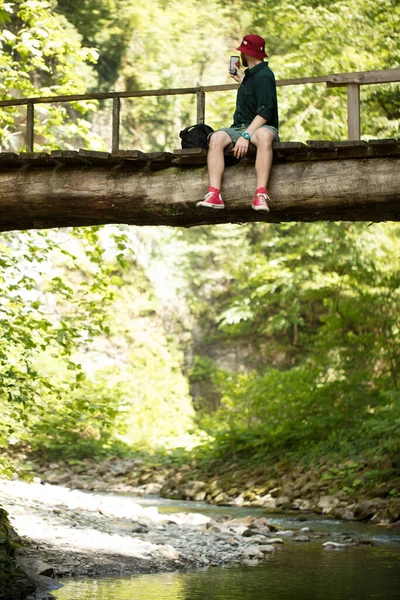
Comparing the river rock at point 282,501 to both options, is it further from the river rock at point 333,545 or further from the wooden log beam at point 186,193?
the wooden log beam at point 186,193

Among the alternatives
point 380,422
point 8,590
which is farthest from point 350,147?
point 380,422

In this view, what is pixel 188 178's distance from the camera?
657 centimetres

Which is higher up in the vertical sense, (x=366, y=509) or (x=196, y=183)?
(x=196, y=183)

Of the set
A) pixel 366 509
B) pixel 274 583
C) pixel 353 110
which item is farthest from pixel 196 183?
pixel 366 509

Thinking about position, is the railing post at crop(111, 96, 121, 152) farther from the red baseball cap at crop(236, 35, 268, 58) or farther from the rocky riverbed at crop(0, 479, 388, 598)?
the rocky riverbed at crop(0, 479, 388, 598)

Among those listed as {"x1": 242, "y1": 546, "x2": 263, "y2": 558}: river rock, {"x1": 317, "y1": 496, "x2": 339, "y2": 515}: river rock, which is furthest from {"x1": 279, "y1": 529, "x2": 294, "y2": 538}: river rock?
{"x1": 317, "y1": 496, "x2": 339, "y2": 515}: river rock

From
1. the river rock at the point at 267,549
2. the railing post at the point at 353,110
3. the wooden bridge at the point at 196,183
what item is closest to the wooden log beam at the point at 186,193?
the wooden bridge at the point at 196,183

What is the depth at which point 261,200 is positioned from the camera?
614cm

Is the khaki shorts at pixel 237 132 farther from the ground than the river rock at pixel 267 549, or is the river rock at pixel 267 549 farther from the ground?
the khaki shorts at pixel 237 132

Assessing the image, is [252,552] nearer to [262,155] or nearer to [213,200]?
[213,200]

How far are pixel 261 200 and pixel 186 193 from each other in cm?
70

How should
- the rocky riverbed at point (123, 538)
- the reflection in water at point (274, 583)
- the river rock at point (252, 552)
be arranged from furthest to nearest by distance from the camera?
the river rock at point (252, 552) < the rocky riverbed at point (123, 538) < the reflection in water at point (274, 583)

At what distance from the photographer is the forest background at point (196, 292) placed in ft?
34.0

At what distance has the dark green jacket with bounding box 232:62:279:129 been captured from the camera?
6387 millimetres
